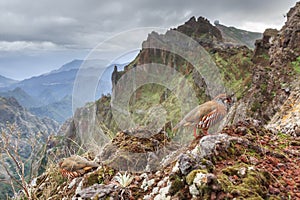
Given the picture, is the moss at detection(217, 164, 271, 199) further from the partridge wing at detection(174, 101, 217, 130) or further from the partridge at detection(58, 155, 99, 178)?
the partridge at detection(58, 155, 99, 178)

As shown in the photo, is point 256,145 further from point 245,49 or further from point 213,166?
point 245,49

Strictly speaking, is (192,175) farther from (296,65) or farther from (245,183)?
(296,65)

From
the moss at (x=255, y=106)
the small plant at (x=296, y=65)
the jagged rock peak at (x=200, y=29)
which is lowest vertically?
the moss at (x=255, y=106)

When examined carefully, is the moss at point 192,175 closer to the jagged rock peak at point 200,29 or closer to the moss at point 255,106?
the moss at point 255,106

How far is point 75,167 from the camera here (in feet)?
20.6

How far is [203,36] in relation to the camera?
423 feet

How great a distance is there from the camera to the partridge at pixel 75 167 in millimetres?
6223

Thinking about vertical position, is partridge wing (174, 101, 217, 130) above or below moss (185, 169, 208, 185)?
above

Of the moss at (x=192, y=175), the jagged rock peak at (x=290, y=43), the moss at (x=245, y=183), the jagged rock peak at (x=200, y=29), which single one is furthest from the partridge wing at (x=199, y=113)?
the jagged rock peak at (x=200, y=29)

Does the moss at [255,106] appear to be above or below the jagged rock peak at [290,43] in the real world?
below

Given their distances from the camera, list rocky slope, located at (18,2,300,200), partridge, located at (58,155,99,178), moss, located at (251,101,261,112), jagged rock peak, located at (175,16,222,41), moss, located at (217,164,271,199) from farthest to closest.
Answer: jagged rock peak, located at (175,16,222,41) → moss, located at (251,101,261,112) → partridge, located at (58,155,99,178) → rocky slope, located at (18,2,300,200) → moss, located at (217,164,271,199)

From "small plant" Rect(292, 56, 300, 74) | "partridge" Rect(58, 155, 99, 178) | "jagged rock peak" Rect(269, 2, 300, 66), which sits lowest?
"partridge" Rect(58, 155, 99, 178)

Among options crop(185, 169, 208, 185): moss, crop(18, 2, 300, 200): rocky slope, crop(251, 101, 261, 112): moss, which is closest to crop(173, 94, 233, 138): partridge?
crop(18, 2, 300, 200): rocky slope

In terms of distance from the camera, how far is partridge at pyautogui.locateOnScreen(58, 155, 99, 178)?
622cm
